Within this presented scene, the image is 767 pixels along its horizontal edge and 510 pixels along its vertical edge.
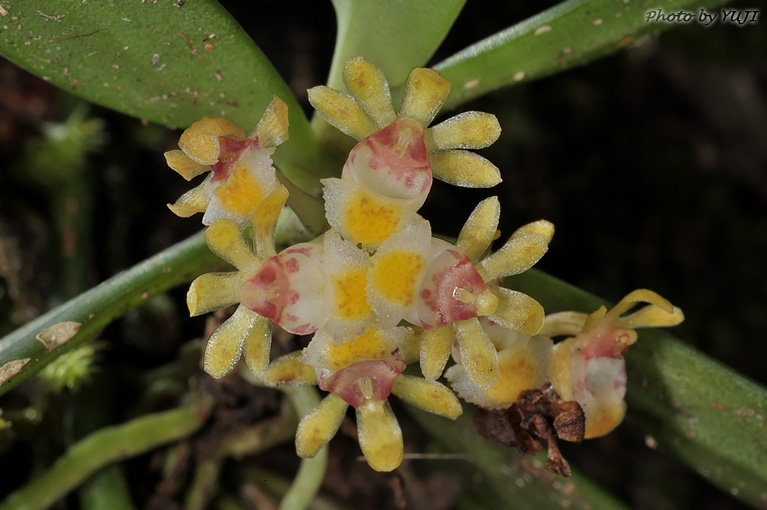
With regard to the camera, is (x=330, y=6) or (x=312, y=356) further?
(x=330, y=6)

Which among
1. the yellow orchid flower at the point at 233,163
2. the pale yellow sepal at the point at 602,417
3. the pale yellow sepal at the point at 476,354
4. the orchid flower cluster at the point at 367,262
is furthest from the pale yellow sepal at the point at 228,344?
the pale yellow sepal at the point at 602,417

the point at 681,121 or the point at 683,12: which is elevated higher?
the point at 683,12

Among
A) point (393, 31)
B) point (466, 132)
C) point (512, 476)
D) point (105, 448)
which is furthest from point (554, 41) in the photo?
point (105, 448)

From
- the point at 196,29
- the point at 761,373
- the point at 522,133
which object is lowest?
the point at 761,373

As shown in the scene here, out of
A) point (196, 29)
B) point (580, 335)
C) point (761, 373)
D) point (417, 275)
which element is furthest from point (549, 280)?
point (761, 373)

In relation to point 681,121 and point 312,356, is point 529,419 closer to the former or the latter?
point 312,356

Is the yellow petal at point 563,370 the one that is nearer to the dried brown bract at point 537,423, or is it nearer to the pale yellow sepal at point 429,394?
the dried brown bract at point 537,423

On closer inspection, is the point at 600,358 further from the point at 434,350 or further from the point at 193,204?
the point at 193,204
